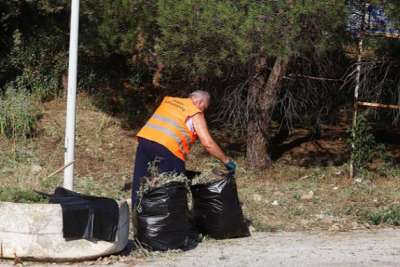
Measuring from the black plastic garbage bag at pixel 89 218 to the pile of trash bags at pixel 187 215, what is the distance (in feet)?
1.38

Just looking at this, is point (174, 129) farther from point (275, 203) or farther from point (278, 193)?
point (278, 193)

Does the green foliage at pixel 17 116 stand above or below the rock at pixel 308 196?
above

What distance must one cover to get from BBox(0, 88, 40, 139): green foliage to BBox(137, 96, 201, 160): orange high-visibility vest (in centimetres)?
513

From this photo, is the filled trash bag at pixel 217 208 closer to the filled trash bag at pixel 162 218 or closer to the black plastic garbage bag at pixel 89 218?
the filled trash bag at pixel 162 218

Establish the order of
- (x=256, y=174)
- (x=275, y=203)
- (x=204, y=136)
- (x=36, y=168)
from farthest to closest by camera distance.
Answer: (x=256, y=174) < (x=36, y=168) < (x=275, y=203) < (x=204, y=136)

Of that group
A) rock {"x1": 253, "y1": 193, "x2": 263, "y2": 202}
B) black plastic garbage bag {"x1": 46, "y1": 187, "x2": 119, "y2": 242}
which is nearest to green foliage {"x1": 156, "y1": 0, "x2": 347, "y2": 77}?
rock {"x1": 253, "y1": 193, "x2": 263, "y2": 202}

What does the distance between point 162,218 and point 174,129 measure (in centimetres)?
97

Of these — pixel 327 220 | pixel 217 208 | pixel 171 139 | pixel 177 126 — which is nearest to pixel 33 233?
pixel 171 139

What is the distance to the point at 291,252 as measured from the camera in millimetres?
7527

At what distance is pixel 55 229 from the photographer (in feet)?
22.0

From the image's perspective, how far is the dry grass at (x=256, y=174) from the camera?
9.45m

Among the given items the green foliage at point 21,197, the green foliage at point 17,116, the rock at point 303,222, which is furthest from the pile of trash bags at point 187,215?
the green foliage at point 17,116

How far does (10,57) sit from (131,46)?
4215mm

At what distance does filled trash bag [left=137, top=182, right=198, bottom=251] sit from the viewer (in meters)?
7.21
